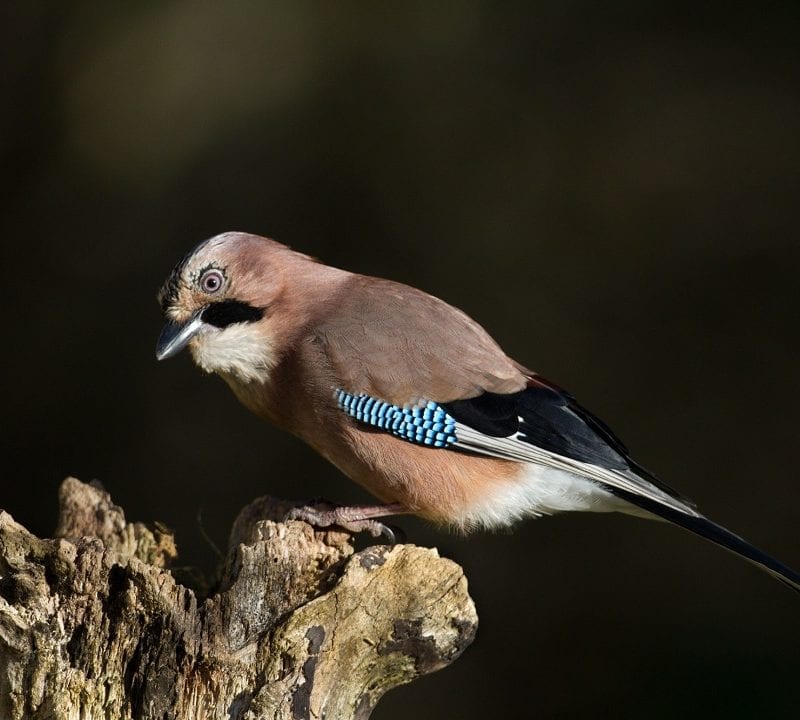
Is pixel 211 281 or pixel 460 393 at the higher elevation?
pixel 211 281

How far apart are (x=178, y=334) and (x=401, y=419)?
32.6 inches

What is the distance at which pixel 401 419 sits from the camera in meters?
3.90

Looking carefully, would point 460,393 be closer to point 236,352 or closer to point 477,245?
point 236,352

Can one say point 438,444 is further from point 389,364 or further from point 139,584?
point 139,584

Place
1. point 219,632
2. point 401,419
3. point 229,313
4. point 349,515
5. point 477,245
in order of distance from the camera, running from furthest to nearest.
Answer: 1. point 477,245
2. point 229,313
3. point 401,419
4. point 349,515
5. point 219,632

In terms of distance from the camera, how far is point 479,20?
6723 millimetres

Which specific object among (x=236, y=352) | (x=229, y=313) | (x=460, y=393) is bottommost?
(x=460, y=393)

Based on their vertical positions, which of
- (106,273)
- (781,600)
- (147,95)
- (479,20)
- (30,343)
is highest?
(479,20)

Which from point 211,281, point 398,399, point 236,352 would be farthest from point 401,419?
point 211,281

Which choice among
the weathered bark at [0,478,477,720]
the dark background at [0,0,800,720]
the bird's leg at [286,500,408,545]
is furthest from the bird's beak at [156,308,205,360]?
the dark background at [0,0,800,720]


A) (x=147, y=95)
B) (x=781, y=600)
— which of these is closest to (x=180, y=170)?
(x=147, y=95)

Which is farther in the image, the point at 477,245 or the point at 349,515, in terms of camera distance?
the point at 477,245

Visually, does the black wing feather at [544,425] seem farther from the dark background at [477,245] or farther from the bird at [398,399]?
the dark background at [477,245]

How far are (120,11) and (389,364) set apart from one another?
413 cm
